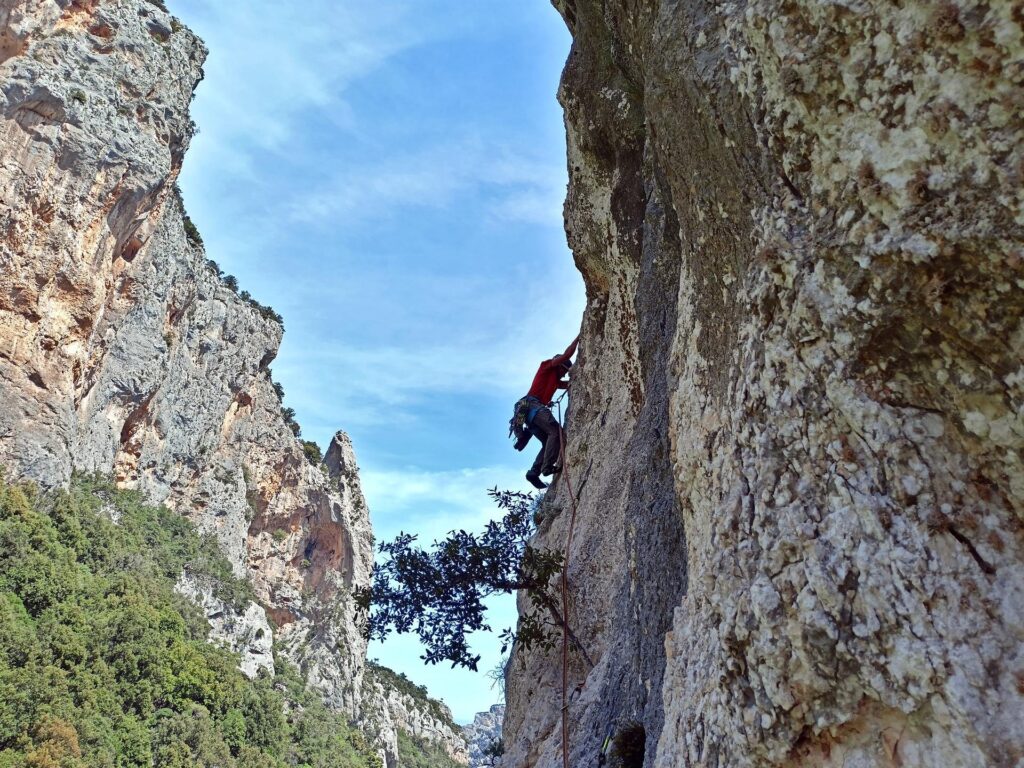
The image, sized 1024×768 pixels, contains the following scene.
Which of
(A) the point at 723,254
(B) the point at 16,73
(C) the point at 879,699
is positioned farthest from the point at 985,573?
(B) the point at 16,73

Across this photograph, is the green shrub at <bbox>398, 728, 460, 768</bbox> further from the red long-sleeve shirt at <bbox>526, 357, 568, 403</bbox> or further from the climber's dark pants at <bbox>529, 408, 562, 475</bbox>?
the red long-sleeve shirt at <bbox>526, 357, 568, 403</bbox>

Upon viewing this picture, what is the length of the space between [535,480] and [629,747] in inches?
240

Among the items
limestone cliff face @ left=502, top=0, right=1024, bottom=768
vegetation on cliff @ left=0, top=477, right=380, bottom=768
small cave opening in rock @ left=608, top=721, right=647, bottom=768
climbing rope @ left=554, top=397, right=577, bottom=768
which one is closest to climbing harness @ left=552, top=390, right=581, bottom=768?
climbing rope @ left=554, top=397, right=577, bottom=768

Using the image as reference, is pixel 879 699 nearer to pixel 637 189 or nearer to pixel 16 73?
pixel 637 189

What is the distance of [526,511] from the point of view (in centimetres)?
972

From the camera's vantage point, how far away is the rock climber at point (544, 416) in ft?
34.1

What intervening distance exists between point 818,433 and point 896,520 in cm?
43

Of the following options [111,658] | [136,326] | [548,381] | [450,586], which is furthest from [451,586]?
[136,326]

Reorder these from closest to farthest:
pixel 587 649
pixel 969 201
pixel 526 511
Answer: pixel 969 201, pixel 587 649, pixel 526 511

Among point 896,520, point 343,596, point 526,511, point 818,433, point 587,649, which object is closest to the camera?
point 896,520

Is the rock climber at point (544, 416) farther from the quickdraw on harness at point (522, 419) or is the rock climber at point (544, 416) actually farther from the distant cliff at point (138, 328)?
the distant cliff at point (138, 328)

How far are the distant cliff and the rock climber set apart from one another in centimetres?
2264

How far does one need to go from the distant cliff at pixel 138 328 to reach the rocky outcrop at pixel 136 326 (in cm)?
8

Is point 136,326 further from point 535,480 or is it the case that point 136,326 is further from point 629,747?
point 629,747
